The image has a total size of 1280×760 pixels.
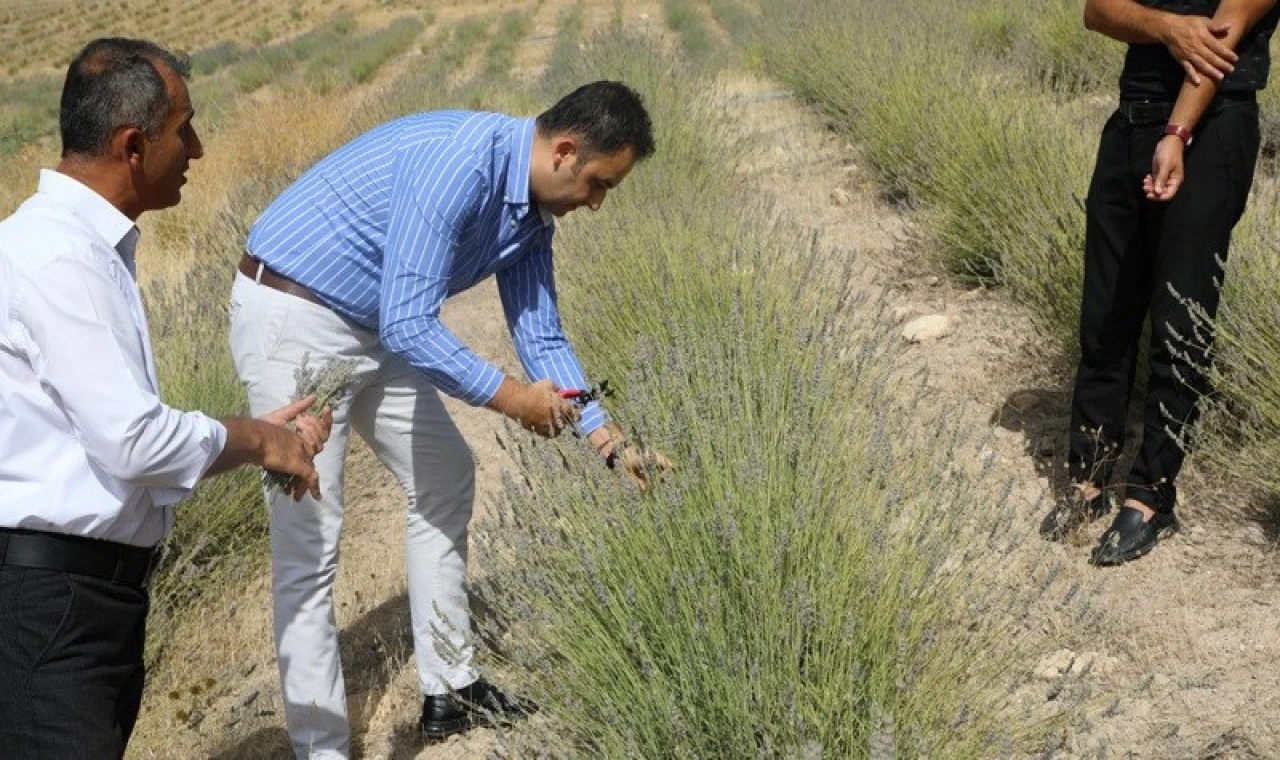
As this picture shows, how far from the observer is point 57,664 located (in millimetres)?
1719

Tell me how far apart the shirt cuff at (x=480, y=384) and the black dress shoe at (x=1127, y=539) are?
62.5 inches

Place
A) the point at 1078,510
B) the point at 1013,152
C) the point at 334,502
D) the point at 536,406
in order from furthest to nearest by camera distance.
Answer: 1. the point at 1013,152
2. the point at 1078,510
3. the point at 334,502
4. the point at 536,406

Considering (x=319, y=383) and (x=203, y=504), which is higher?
(x=319, y=383)

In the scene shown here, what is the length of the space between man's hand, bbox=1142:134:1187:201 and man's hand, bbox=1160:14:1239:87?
0.14 m

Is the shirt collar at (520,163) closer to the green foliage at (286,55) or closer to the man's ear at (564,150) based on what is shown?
the man's ear at (564,150)

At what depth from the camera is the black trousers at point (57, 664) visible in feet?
5.53

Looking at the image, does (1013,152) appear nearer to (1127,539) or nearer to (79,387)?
(1127,539)

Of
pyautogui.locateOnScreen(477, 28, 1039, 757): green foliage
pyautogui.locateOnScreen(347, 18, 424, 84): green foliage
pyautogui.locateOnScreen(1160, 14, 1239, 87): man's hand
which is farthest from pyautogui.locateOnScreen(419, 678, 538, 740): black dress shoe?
pyautogui.locateOnScreen(347, 18, 424, 84): green foliage

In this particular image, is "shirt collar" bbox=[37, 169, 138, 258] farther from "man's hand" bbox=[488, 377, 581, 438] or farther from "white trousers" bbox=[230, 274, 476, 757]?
"man's hand" bbox=[488, 377, 581, 438]

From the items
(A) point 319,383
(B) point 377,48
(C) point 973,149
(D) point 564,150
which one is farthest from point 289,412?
(B) point 377,48

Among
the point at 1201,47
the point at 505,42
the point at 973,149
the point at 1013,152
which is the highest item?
the point at 1201,47

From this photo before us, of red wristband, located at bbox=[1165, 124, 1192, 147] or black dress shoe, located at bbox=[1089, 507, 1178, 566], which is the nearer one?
red wristband, located at bbox=[1165, 124, 1192, 147]

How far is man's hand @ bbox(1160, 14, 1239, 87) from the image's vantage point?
2613mm

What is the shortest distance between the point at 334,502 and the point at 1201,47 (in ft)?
6.96
